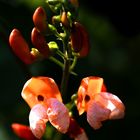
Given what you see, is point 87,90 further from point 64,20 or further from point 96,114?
point 64,20

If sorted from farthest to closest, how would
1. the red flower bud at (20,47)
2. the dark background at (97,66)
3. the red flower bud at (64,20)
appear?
1. the dark background at (97,66)
2. the red flower bud at (20,47)
3. the red flower bud at (64,20)

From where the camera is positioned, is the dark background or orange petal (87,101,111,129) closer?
orange petal (87,101,111,129)

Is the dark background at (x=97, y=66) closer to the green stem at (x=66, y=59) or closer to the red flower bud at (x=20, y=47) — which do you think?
the red flower bud at (x=20, y=47)

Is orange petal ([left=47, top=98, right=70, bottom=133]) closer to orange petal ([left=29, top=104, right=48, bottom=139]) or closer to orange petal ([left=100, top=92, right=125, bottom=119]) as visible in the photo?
orange petal ([left=29, top=104, right=48, bottom=139])

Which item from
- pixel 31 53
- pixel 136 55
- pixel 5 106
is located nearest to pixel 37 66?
pixel 5 106

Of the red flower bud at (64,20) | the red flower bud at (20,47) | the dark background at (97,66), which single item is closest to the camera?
the red flower bud at (64,20)

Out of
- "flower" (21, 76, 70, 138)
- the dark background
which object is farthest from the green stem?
the dark background

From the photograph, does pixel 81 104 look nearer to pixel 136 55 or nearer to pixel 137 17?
pixel 136 55

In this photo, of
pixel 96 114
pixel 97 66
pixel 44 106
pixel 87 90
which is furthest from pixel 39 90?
pixel 97 66

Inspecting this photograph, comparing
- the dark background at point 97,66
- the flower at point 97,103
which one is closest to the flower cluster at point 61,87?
the flower at point 97,103
